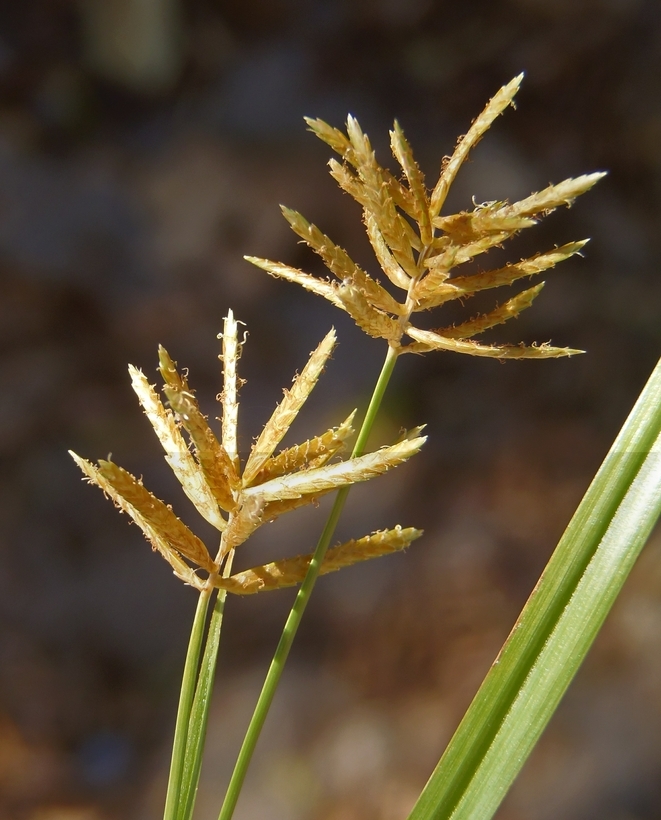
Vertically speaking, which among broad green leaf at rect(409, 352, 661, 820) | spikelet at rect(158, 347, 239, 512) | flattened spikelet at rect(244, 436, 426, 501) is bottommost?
broad green leaf at rect(409, 352, 661, 820)

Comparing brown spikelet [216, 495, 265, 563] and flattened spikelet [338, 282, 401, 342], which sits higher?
flattened spikelet [338, 282, 401, 342]

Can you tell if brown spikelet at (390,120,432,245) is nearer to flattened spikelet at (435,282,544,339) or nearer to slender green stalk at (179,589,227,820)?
flattened spikelet at (435,282,544,339)

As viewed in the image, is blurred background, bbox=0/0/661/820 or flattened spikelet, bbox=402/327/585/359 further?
blurred background, bbox=0/0/661/820

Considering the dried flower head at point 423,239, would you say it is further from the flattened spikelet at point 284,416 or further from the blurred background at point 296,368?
the blurred background at point 296,368

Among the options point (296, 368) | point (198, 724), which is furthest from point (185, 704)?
point (296, 368)

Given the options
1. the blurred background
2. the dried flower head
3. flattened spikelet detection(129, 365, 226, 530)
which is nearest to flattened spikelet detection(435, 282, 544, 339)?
the dried flower head

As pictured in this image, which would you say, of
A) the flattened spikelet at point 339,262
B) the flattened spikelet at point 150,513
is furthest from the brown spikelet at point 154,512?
the flattened spikelet at point 339,262

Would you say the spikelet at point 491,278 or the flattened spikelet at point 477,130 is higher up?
the flattened spikelet at point 477,130
